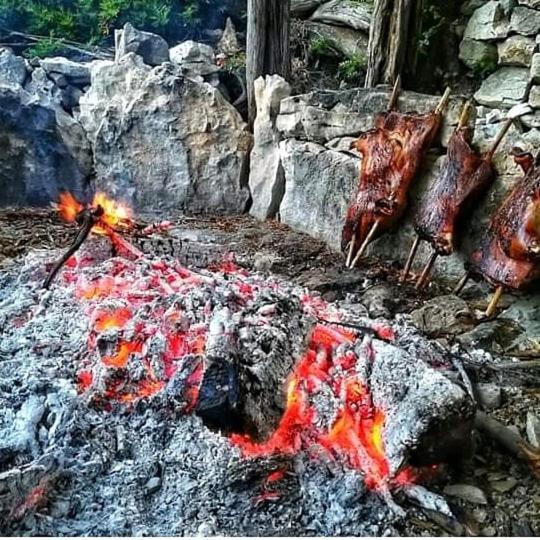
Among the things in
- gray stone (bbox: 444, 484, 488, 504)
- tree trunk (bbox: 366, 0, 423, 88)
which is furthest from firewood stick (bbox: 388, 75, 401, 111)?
gray stone (bbox: 444, 484, 488, 504)

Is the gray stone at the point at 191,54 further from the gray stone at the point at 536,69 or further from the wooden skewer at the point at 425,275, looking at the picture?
the wooden skewer at the point at 425,275

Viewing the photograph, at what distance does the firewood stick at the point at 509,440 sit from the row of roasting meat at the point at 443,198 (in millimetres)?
1000

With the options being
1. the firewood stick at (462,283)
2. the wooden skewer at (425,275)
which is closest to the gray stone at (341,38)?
the wooden skewer at (425,275)

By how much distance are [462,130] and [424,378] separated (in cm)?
195

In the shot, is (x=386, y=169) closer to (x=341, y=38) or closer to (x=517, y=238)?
(x=517, y=238)

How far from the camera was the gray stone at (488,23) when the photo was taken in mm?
5832

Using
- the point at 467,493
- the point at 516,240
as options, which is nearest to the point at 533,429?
the point at 467,493

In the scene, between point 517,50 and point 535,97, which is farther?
point 517,50

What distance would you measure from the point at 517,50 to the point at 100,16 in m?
4.48

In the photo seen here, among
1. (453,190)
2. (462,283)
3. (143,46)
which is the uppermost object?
(143,46)

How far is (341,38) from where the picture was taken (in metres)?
6.95

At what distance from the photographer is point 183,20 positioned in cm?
721

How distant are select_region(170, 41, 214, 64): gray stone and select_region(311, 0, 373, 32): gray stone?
5.07 ft

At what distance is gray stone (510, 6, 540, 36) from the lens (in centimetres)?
548
